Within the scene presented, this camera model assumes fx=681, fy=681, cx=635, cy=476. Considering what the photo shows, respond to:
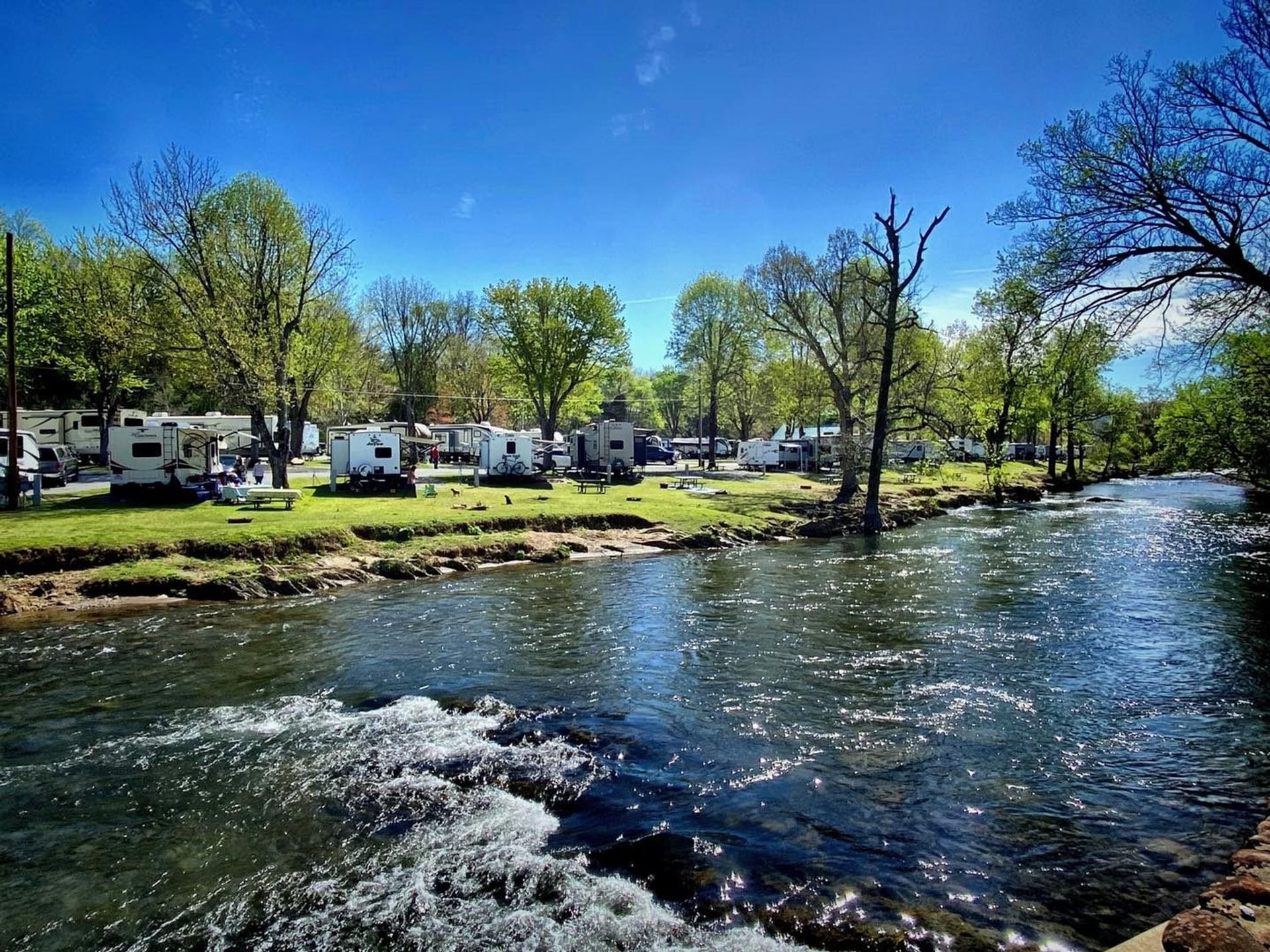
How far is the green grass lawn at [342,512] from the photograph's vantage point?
18156 mm

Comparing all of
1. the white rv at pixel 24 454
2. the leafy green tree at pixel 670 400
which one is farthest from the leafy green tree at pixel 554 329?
the leafy green tree at pixel 670 400

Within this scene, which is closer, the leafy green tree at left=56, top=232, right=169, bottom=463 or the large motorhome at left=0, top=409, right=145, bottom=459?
the leafy green tree at left=56, top=232, right=169, bottom=463

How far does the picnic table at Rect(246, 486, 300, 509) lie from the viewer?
24.1 metres

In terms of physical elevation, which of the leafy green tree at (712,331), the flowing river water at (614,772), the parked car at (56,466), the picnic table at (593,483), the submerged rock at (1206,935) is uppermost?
the leafy green tree at (712,331)

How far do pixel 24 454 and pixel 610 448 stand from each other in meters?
27.6

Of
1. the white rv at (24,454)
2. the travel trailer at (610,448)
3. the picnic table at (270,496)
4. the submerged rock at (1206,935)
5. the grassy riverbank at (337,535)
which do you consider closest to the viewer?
the submerged rock at (1206,935)

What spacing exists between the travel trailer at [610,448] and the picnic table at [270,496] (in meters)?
20.1

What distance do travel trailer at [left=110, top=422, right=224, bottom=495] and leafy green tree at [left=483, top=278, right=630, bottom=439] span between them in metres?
28.3

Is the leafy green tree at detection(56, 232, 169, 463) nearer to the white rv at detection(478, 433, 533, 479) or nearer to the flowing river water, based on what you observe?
the white rv at detection(478, 433, 533, 479)

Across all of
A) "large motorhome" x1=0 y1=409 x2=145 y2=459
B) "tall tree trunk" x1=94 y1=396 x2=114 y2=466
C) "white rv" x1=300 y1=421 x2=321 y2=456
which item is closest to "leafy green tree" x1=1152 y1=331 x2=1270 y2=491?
"large motorhome" x1=0 y1=409 x2=145 y2=459

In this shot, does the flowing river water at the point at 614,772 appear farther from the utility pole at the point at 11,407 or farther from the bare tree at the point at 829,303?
the bare tree at the point at 829,303

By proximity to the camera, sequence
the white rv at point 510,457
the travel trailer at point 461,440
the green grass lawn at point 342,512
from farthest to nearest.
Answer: the travel trailer at point 461,440 < the white rv at point 510,457 < the green grass lawn at point 342,512

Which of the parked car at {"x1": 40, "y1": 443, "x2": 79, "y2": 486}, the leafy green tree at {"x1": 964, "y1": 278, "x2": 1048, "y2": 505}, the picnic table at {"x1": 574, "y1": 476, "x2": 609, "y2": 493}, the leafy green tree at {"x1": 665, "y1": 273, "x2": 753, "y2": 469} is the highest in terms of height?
the leafy green tree at {"x1": 665, "y1": 273, "x2": 753, "y2": 469}

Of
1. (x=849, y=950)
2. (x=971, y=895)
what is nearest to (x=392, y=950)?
(x=849, y=950)
